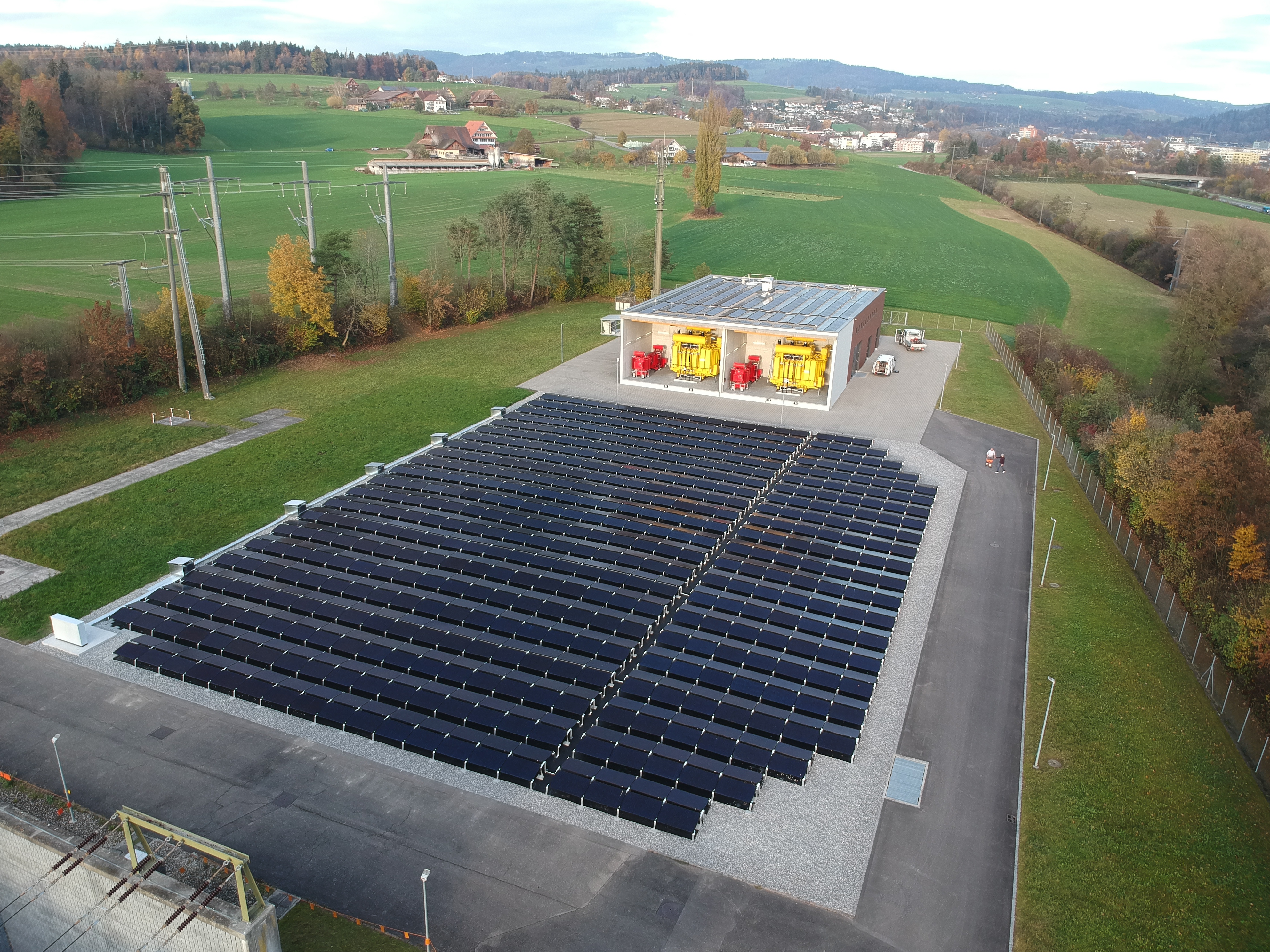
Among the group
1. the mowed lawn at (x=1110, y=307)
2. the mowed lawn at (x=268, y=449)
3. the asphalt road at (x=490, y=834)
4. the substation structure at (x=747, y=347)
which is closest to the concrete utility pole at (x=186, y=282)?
the mowed lawn at (x=268, y=449)

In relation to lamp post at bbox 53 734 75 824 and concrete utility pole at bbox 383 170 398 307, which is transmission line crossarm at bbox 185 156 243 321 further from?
lamp post at bbox 53 734 75 824

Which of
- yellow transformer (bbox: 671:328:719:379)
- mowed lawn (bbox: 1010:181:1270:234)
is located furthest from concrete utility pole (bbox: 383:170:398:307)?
mowed lawn (bbox: 1010:181:1270:234)

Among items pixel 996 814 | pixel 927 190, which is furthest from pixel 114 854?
pixel 927 190

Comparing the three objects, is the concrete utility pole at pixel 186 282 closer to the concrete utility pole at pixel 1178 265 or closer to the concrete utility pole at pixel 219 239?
the concrete utility pole at pixel 219 239

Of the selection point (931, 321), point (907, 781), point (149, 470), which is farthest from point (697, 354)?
point (907, 781)

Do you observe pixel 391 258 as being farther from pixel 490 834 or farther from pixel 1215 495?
pixel 1215 495
